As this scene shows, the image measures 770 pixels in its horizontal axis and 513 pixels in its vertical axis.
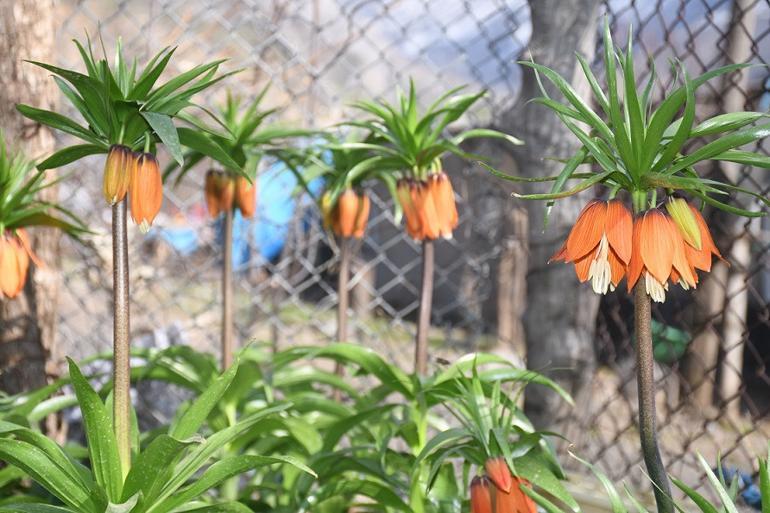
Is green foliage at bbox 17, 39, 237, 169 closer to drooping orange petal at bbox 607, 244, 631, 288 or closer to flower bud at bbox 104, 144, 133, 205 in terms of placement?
flower bud at bbox 104, 144, 133, 205

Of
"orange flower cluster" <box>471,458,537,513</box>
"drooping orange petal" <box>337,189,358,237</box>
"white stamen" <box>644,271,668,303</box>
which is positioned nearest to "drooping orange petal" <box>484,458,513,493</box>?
"orange flower cluster" <box>471,458,537,513</box>

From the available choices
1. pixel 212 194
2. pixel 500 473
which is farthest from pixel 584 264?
pixel 212 194

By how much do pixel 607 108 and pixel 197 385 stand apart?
38.1 inches

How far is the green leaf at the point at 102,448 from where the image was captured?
0.96m

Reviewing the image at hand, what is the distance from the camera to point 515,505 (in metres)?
0.99

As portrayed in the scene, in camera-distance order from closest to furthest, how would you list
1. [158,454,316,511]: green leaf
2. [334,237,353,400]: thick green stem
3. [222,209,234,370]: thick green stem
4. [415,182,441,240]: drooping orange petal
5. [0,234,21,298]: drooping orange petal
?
[158,454,316,511]: green leaf
[0,234,21,298]: drooping orange petal
[415,182,441,240]: drooping orange petal
[222,209,234,370]: thick green stem
[334,237,353,400]: thick green stem

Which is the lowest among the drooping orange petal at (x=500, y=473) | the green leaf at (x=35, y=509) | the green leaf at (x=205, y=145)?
the drooping orange petal at (x=500, y=473)

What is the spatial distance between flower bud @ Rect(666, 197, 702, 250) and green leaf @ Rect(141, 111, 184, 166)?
0.46 meters

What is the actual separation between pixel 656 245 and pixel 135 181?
0.54m

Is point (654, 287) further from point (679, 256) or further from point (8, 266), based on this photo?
point (8, 266)

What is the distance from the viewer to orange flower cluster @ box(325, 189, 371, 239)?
1585 millimetres

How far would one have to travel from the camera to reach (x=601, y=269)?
0.84 m

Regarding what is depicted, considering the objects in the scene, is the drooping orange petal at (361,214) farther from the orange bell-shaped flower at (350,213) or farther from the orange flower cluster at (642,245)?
the orange flower cluster at (642,245)

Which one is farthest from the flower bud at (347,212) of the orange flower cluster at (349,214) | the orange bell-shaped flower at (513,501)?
the orange bell-shaped flower at (513,501)
